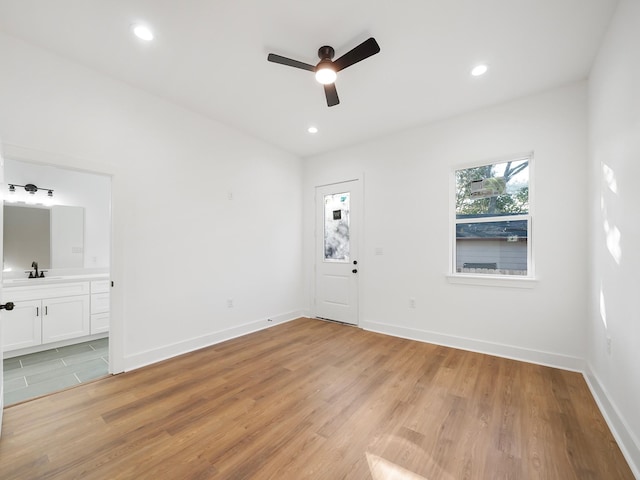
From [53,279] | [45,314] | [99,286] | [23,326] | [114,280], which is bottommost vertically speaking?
[23,326]

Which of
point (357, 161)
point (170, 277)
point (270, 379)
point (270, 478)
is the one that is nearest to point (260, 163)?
point (357, 161)

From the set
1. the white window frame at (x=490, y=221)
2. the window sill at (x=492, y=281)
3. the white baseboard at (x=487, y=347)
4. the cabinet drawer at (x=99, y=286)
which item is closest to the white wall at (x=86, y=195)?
the cabinet drawer at (x=99, y=286)

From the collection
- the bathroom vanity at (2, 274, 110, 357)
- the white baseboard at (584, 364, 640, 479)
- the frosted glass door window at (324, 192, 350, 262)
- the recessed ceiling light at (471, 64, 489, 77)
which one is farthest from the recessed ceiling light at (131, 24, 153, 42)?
the white baseboard at (584, 364, 640, 479)

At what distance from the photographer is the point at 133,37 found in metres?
2.22

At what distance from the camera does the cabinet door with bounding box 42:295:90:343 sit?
137 inches

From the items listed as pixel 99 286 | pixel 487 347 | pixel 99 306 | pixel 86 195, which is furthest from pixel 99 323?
pixel 487 347

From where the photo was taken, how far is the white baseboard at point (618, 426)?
5.20ft

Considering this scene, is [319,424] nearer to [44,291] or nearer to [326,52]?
[326,52]

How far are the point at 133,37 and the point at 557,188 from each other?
14.0 feet

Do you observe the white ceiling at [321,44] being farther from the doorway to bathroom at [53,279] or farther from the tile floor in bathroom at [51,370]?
the tile floor in bathroom at [51,370]

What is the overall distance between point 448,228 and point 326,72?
242 cm

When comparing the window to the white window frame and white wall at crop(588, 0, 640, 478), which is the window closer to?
the white window frame

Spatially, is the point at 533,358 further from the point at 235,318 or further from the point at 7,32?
the point at 7,32

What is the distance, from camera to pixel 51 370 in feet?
9.63
